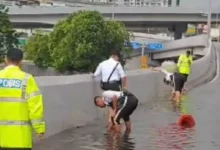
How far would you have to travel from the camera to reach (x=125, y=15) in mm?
99188

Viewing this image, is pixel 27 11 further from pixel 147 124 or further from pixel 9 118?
pixel 9 118

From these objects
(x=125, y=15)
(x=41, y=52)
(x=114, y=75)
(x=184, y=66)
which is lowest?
(x=41, y=52)

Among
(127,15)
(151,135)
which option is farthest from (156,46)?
(151,135)

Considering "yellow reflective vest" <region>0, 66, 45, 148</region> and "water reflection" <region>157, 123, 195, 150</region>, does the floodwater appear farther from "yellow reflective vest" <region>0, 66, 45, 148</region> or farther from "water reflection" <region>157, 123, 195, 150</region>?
"yellow reflective vest" <region>0, 66, 45, 148</region>

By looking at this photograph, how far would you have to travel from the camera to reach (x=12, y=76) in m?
6.13

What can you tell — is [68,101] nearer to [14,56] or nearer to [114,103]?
[114,103]

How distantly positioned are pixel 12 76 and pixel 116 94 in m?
6.08

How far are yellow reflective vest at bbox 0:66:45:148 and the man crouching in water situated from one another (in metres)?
5.94

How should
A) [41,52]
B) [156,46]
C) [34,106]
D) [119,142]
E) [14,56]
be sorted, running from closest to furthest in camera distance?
[34,106] < [14,56] < [119,142] < [41,52] < [156,46]

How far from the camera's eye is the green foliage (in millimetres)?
49656

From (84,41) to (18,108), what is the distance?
44699 millimetres

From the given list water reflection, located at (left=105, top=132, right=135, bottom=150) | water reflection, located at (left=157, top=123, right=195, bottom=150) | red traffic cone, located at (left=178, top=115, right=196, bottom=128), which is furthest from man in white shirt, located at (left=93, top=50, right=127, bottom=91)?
red traffic cone, located at (left=178, top=115, right=196, bottom=128)

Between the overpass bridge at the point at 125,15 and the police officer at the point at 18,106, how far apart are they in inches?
3305

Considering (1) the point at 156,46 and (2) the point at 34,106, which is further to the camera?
(1) the point at 156,46
